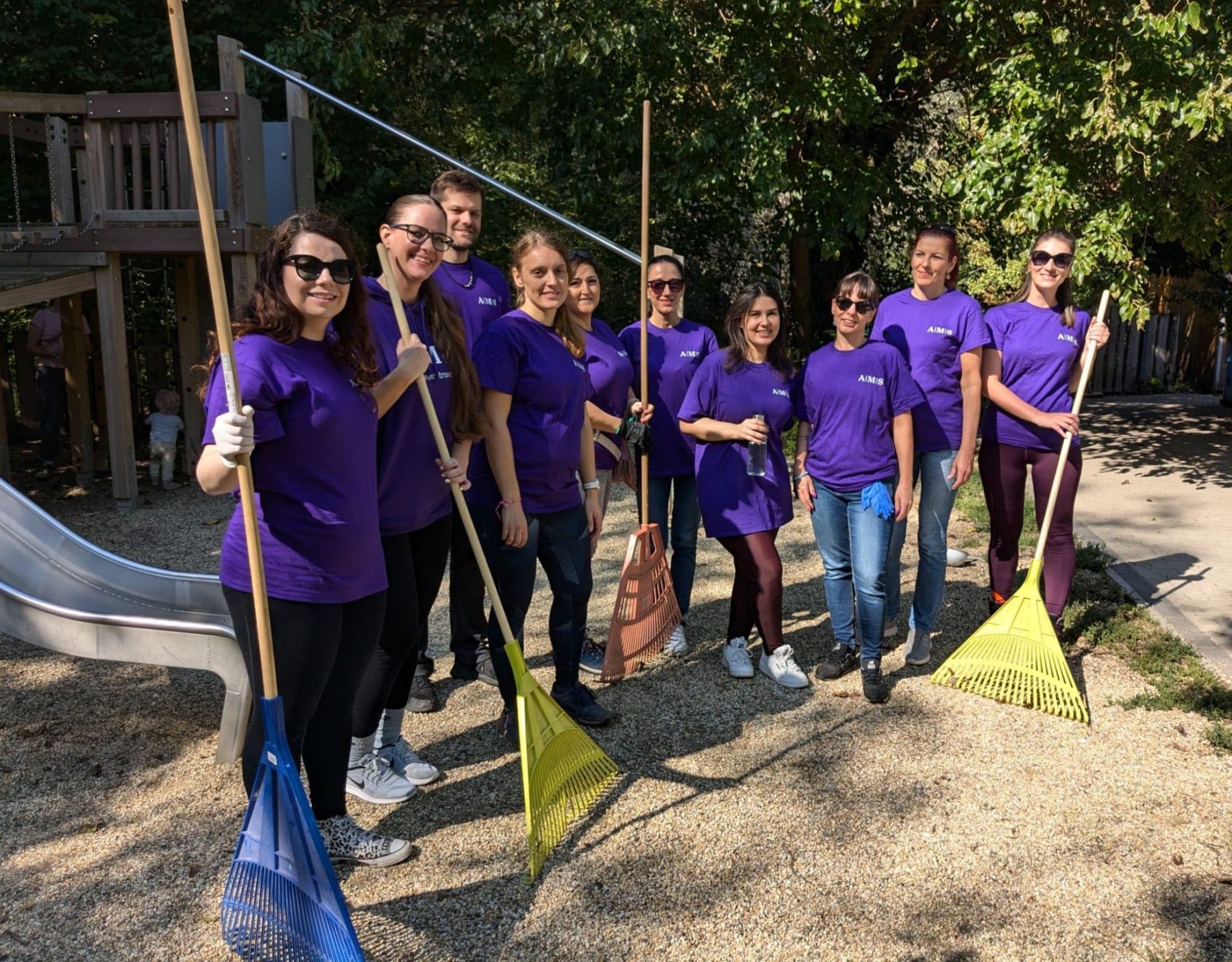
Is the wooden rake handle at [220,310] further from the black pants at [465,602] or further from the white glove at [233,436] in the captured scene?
the black pants at [465,602]

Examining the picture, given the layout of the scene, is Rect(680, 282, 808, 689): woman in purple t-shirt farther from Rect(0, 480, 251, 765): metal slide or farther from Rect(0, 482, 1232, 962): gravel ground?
Rect(0, 480, 251, 765): metal slide

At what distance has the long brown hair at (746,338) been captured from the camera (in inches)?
176

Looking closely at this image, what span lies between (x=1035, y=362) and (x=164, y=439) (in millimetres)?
7306

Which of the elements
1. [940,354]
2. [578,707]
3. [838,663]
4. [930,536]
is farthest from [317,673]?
[940,354]

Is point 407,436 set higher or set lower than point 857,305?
lower

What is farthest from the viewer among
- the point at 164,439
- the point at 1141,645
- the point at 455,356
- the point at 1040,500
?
the point at 164,439

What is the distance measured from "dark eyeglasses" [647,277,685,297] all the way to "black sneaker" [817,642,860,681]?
1782 millimetres

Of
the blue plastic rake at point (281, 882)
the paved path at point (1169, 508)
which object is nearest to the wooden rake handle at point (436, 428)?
the blue plastic rake at point (281, 882)

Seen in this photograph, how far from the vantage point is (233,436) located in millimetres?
2340

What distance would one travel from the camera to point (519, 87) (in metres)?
11.3

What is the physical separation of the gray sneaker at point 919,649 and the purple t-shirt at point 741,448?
2.92ft

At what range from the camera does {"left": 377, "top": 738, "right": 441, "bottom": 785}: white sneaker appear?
3.77 m

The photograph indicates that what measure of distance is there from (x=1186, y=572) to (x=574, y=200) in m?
7.43

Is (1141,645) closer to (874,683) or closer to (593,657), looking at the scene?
(874,683)
